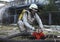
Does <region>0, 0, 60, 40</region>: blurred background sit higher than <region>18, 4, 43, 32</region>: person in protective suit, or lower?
lower

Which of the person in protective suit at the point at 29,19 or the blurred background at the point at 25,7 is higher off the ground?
the person in protective suit at the point at 29,19

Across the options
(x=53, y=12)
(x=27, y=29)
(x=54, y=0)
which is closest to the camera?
(x=27, y=29)

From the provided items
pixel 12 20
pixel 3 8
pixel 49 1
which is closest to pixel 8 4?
pixel 3 8

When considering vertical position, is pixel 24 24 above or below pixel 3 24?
above

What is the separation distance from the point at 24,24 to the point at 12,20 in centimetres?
596

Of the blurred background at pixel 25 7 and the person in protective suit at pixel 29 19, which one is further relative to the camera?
the blurred background at pixel 25 7

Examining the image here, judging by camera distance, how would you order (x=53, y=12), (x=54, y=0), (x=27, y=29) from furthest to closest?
1. (x=54, y=0)
2. (x=53, y=12)
3. (x=27, y=29)

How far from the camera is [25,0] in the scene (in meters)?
13.8

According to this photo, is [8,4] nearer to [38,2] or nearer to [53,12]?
[38,2]

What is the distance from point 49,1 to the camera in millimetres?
12703

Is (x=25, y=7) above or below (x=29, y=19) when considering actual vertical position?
below

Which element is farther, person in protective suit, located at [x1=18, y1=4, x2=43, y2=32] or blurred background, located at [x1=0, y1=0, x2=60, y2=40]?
blurred background, located at [x1=0, y1=0, x2=60, y2=40]

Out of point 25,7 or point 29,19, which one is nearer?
point 29,19

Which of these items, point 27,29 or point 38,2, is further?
point 38,2
